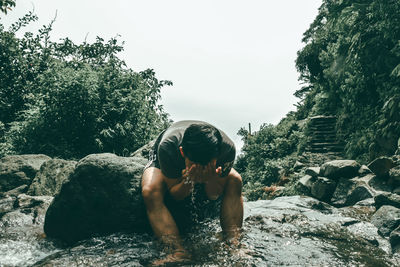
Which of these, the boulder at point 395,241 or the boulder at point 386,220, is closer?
the boulder at point 395,241

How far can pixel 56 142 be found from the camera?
993cm

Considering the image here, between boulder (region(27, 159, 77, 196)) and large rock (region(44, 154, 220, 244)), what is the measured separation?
2941 millimetres

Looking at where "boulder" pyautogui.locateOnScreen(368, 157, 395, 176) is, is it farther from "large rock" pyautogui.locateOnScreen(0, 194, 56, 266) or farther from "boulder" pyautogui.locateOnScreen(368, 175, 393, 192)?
"large rock" pyautogui.locateOnScreen(0, 194, 56, 266)

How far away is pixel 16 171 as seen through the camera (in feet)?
23.7

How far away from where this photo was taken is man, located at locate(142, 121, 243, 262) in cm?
286

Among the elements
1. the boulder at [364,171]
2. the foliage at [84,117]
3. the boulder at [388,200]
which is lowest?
the boulder at [388,200]

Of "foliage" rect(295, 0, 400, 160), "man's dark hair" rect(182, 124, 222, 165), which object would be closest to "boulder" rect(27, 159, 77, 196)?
"man's dark hair" rect(182, 124, 222, 165)

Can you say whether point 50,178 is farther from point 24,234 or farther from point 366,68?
point 366,68

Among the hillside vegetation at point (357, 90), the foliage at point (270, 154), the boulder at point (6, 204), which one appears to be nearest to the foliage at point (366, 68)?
the hillside vegetation at point (357, 90)

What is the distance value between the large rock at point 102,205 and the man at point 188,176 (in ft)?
1.20

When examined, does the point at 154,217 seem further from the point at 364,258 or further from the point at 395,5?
the point at 395,5

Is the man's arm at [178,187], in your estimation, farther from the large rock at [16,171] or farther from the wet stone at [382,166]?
the large rock at [16,171]

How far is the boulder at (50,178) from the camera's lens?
6.41 metres

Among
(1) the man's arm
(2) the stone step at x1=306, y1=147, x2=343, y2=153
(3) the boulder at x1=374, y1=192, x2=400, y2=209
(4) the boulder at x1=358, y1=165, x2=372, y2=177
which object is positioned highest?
(1) the man's arm
